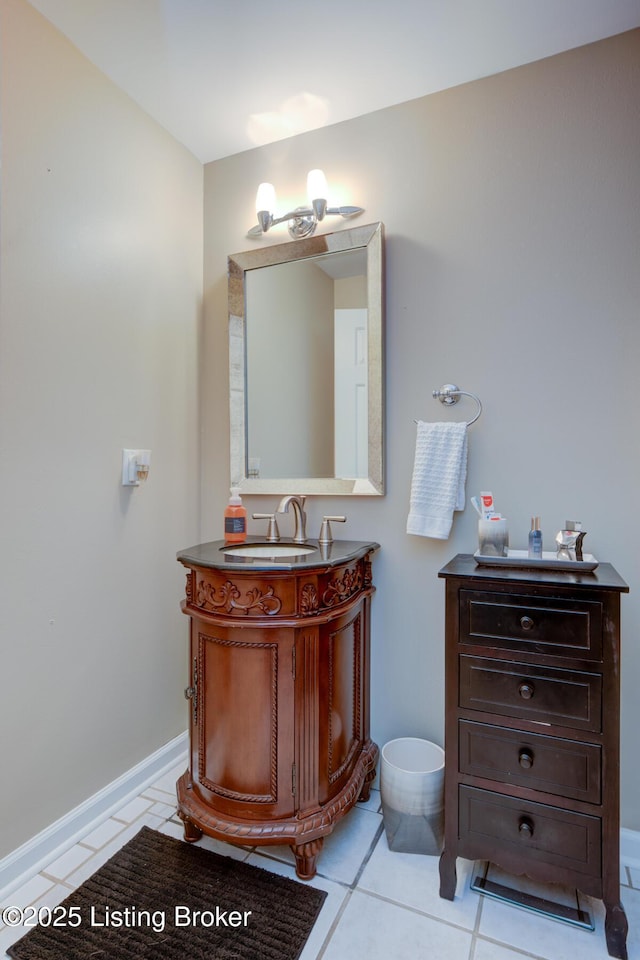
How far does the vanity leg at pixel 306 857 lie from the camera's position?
1327 millimetres

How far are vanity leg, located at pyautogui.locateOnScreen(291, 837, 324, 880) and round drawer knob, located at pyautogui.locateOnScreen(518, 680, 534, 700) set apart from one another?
710mm

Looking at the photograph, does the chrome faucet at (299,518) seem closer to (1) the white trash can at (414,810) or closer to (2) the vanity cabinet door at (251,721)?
(2) the vanity cabinet door at (251,721)

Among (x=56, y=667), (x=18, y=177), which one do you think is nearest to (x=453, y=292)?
(x=18, y=177)

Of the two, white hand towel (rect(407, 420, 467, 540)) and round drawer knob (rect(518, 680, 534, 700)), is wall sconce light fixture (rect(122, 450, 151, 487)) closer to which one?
white hand towel (rect(407, 420, 467, 540))

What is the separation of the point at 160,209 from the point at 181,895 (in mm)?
2213

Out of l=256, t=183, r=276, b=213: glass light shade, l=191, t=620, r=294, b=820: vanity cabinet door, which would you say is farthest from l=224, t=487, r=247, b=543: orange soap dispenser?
l=256, t=183, r=276, b=213: glass light shade

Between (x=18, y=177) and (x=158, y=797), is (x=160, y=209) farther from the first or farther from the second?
(x=158, y=797)

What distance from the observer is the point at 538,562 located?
129cm

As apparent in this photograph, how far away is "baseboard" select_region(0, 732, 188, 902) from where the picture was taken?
132 cm

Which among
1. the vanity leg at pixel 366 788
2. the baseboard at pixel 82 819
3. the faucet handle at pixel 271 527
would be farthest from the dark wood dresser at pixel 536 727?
the baseboard at pixel 82 819

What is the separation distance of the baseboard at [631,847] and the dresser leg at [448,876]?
554 mm

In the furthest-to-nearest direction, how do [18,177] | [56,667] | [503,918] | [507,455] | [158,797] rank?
[158,797]
[507,455]
[56,667]
[18,177]
[503,918]

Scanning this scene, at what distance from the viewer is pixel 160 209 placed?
1.86 m

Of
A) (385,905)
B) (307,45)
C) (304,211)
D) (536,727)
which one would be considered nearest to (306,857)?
(385,905)
